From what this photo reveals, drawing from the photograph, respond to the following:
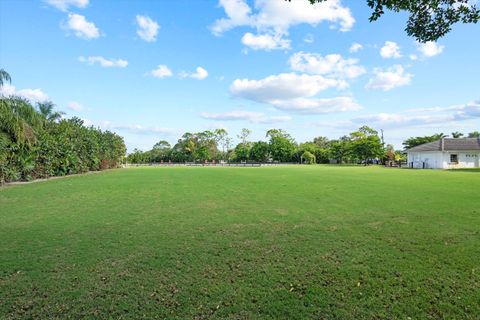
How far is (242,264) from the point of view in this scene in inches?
160

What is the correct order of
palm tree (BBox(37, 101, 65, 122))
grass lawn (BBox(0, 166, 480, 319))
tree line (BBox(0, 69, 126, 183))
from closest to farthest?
1. grass lawn (BBox(0, 166, 480, 319))
2. tree line (BBox(0, 69, 126, 183))
3. palm tree (BBox(37, 101, 65, 122))

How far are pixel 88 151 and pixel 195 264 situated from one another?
82.8 ft

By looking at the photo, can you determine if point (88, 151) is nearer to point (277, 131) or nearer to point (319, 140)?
point (277, 131)

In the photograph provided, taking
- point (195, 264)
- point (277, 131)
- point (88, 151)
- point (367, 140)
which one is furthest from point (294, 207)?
point (277, 131)

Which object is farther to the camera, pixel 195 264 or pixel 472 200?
pixel 472 200

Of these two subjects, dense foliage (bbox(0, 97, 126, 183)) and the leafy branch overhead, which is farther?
dense foliage (bbox(0, 97, 126, 183))

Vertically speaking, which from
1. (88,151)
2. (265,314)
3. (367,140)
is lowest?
(265,314)

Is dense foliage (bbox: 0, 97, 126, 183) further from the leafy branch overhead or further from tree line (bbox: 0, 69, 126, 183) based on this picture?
the leafy branch overhead

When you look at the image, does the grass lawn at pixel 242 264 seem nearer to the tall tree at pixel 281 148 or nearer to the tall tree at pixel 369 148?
the tall tree at pixel 369 148

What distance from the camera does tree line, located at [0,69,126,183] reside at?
→ 14711 millimetres

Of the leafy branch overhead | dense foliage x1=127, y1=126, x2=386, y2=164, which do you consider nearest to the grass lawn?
the leafy branch overhead

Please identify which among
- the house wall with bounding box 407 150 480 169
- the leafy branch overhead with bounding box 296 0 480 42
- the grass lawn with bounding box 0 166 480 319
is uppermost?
the leafy branch overhead with bounding box 296 0 480 42

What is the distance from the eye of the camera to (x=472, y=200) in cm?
894

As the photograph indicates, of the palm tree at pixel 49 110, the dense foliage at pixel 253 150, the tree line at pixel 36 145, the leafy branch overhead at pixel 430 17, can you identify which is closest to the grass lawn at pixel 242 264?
the leafy branch overhead at pixel 430 17
